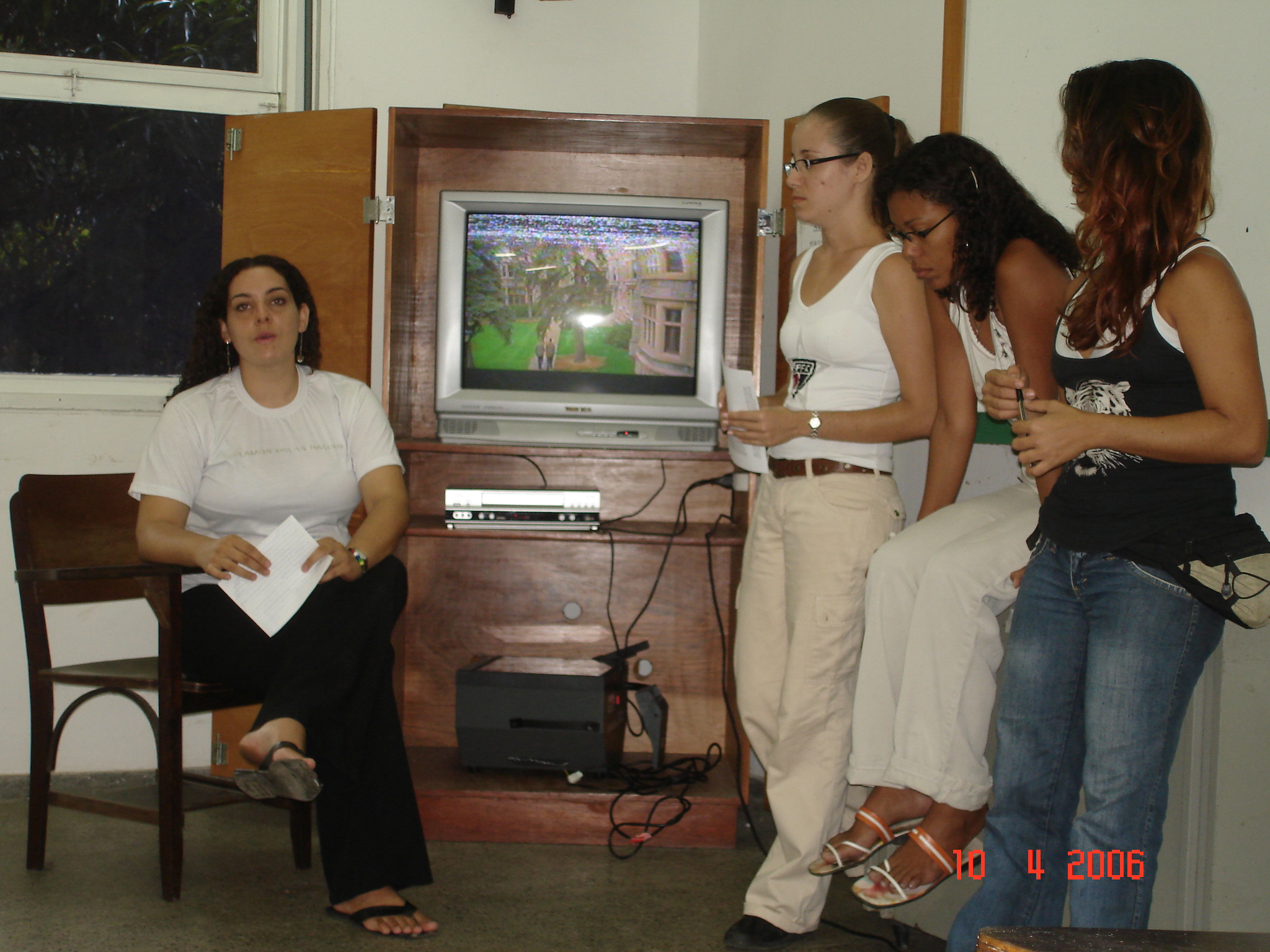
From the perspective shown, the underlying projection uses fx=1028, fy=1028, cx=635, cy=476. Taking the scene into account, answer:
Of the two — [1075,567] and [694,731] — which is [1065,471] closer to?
[1075,567]

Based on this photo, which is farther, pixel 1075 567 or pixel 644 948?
pixel 644 948

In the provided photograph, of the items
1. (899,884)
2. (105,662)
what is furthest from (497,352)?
(899,884)

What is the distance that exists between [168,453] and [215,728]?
951mm

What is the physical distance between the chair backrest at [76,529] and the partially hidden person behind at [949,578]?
1575 millimetres

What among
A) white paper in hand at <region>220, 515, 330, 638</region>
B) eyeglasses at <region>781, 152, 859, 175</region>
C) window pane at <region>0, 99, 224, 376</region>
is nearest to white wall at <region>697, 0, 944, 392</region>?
eyeglasses at <region>781, 152, 859, 175</region>

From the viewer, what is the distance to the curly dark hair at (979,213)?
159 centimetres

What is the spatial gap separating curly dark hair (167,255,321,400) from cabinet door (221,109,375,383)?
209 millimetres

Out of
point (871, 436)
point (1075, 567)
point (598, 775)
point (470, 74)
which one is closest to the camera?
point (1075, 567)

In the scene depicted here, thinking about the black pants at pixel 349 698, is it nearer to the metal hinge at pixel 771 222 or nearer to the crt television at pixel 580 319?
the crt television at pixel 580 319

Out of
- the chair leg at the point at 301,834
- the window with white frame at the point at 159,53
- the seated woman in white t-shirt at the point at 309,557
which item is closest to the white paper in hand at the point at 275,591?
the seated woman in white t-shirt at the point at 309,557

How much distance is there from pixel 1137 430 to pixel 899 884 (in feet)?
2.57

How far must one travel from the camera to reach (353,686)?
1.96 meters

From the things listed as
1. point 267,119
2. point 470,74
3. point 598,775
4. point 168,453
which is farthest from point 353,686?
point 470,74

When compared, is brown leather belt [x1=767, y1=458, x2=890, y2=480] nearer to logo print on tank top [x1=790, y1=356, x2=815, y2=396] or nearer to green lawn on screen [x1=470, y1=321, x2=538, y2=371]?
logo print on tank top [x1=790, y1=356, x2=815, y2=396]
